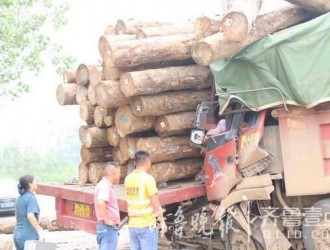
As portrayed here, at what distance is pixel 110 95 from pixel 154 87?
595 mm

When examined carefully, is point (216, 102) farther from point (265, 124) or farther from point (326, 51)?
point (326, 51)

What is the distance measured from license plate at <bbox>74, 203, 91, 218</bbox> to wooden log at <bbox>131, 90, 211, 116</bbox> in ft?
4.37

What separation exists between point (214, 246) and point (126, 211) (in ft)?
5.32

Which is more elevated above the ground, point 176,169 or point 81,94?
point 81,94

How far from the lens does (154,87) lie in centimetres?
687

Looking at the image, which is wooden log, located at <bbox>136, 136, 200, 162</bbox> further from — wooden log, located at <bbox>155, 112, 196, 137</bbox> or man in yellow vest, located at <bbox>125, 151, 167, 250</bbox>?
man in yellow vest, located at <bbox>125, 151, 167, 250</bbox>

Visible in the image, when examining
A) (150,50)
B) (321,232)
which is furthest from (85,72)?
(321,232)

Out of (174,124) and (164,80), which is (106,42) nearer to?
(164,80)

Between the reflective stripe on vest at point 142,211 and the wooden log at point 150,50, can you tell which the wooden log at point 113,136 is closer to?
the wooden log at point 150,50

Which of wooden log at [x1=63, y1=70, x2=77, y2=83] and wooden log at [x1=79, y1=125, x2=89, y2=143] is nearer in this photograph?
wooden log at [x1=79, y1=125, x2=89, y2=143]

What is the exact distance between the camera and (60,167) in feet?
109

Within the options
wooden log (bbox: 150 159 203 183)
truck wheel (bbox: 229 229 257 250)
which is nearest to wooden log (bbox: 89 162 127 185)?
wooden log (bbox: 150 159 203 183)

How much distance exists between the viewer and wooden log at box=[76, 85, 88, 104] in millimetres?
7987

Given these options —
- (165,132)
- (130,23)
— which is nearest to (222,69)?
(165,132)
